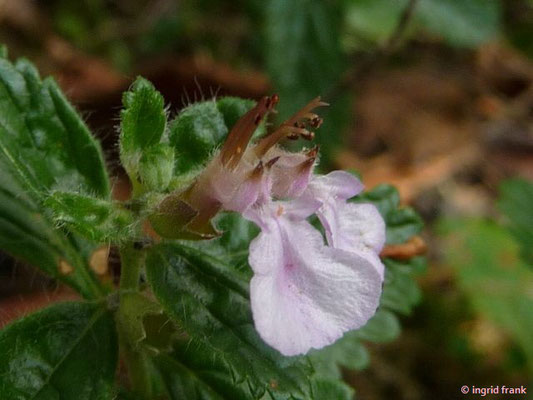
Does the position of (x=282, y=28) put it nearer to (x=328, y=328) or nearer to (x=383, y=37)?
(x=383, y=37)

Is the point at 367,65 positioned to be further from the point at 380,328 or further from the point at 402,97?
the point at 380,328

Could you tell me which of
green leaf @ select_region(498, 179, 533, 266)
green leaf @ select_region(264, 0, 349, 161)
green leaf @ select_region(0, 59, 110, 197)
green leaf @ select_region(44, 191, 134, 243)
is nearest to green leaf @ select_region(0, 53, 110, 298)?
green leaf @ select_region(0, 59, 110, 197)

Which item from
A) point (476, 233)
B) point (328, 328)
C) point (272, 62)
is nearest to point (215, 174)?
point (328, 328)

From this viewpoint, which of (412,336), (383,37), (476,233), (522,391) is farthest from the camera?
(383,37)

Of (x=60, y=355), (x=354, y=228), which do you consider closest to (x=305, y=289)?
(x=354, y=228)

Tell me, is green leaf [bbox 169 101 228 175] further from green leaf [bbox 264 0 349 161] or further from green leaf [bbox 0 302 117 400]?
green leaf [bbox 264 0 349 161]

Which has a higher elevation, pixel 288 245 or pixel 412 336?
pixel 288 245

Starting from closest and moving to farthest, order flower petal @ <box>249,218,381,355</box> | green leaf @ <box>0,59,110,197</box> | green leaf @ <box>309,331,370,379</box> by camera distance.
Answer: flower petal @ <box>249,218,381,355</box> < green leaf @ <box>0,59,110,197</box> < green leaf @ <box>309,331,370,379</box>
